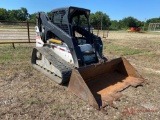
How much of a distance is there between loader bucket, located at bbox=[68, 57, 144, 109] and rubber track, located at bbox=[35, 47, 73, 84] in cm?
31

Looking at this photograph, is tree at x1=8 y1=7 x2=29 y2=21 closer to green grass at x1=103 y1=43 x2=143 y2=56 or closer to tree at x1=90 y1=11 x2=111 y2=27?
tree at x1=90 y1=11 x2=111 y2=27

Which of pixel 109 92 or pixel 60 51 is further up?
pixel 60 51

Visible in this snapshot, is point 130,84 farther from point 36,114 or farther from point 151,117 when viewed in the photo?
point 36,114

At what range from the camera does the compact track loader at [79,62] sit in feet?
12.9

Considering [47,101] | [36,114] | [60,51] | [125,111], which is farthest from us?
[60,51]

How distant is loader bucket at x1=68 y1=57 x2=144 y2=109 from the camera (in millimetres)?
3656

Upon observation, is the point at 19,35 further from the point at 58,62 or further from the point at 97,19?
the point at 97,19

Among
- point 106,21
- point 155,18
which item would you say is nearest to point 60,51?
point 106,21

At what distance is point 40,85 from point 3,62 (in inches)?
105

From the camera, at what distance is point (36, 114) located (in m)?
3.15

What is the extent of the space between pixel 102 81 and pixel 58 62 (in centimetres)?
135

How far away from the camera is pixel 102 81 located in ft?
15.3

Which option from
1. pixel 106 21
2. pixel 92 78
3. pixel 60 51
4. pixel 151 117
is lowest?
pixel 151 117

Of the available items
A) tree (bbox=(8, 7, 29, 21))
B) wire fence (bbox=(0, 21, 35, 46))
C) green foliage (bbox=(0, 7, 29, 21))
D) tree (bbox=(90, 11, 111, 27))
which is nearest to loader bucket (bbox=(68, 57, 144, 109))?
wire fence (bbox=(0, 21, 35, 46))
